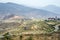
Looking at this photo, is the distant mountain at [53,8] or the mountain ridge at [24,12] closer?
the mountain ridge at [24,12]

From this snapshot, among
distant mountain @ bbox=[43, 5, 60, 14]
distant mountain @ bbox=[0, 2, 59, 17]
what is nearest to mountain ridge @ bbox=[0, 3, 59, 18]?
distant mountain @ bbox=[0, 2, 59, 17]

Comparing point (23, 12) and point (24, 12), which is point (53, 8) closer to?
point (24, 12)

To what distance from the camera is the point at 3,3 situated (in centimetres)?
10131

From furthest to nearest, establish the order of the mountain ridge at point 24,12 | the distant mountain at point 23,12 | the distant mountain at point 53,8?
the distant mountain at point 53,8 → the mountain ridge at point 24,12 → the distant mountain at point 23,12

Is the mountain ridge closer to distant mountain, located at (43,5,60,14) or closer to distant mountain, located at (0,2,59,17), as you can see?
distant mountain, located at (0,2,59,17)

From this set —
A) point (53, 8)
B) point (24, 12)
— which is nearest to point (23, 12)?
point (24, 12)

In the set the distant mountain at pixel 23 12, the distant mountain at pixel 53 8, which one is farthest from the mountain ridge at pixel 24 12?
the distant mountain at pixel 53 8

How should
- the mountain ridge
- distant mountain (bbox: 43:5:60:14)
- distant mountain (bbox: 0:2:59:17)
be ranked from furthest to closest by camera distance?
1. distant mountain (bbox: 43:5:60:14)
2. the mountain ridge
3. distant mountain (bbox: 0:2:59:17)

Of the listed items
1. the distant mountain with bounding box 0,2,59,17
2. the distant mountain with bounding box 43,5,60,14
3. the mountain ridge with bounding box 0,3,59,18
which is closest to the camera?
the distant mountain with bounding box 0,2,59,17

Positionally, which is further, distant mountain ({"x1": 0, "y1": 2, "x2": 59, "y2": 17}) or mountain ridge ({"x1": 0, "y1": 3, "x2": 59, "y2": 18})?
mountain ridge ({"x1": 0, "y1": 3, "x2": 59, "y2": 18})

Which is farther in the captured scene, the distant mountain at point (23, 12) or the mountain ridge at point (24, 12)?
the mountain ridge at point (24, 12)

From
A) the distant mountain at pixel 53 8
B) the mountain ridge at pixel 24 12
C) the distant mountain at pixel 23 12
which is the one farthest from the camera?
the distant mountain at pixel 53 8

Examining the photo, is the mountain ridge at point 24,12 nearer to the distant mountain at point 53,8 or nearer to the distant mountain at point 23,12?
the distant mountain at point 23,12

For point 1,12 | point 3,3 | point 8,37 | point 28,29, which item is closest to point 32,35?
point 8,37
